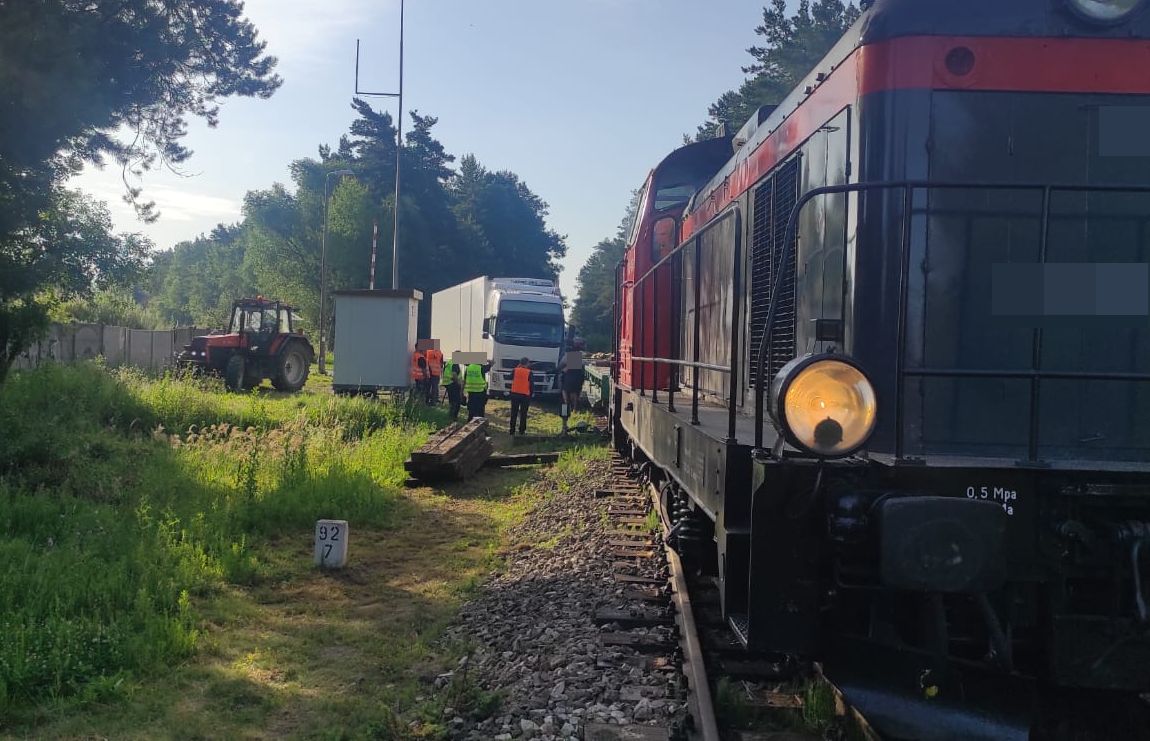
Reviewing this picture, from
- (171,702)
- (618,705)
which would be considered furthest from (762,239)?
(171,702)

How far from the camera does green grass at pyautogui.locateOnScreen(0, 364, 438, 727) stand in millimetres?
4727

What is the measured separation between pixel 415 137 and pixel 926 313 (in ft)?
185

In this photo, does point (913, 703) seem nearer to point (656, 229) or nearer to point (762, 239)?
point (762, 239)

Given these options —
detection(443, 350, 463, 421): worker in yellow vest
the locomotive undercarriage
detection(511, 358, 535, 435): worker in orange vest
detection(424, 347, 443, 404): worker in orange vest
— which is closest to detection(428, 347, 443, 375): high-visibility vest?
detection(424, 347, 443, 404): worker in orange vest

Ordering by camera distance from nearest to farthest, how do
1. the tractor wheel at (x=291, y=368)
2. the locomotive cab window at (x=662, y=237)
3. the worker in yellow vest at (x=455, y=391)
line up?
1. the locomotive cab window at (x=662, y=237)
2. the worker in yellow vest at (x=455, y=391)
3. the tractor wheel at (x=291, y=368)

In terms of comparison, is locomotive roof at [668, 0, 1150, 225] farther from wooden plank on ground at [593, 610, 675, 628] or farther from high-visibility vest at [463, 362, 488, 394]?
high-visibility vest at [463, 362, 488, 394]

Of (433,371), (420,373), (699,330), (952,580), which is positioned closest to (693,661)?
(952,580)

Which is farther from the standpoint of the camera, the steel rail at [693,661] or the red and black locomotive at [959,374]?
the steel rail at [693,661]

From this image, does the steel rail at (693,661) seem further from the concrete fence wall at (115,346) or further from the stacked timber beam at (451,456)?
the concrete fence wall at (115,346)

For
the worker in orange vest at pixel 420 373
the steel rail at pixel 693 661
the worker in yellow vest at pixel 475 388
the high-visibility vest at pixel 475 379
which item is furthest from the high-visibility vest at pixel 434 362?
the steel rail at pixel 693 661

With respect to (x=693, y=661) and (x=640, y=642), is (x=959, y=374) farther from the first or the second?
(x=640, y=642)

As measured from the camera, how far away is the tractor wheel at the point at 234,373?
21.8 metres

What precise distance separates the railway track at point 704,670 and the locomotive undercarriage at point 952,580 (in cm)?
47

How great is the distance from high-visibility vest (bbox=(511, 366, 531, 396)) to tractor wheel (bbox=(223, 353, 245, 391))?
996 centimetres
